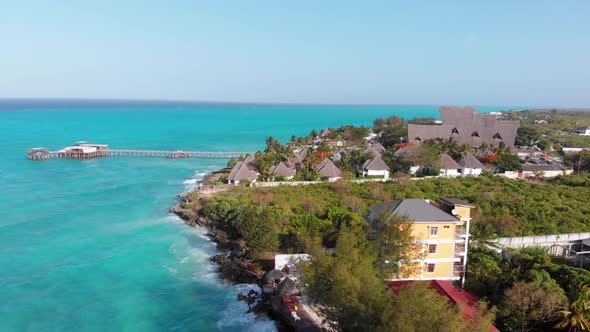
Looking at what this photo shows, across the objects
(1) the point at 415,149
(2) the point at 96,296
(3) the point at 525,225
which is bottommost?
(2) the point at 96,296

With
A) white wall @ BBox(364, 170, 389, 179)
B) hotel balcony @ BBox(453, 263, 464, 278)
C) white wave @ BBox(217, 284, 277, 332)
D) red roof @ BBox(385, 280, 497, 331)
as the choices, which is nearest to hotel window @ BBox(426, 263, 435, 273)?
red roof @ BBox(385, 280, 497, 331)

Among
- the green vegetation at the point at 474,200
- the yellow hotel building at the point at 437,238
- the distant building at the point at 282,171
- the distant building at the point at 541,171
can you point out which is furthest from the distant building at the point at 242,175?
the distant building at the point at 541,171

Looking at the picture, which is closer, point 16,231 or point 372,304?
A: point 372,304

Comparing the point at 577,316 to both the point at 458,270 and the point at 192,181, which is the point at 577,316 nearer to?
the point at 458,270

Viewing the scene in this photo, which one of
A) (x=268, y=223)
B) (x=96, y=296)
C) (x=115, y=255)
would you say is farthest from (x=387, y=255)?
(x=115, y=255)

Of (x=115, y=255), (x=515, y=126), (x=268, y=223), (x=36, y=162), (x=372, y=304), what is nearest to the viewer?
(x=372, y=304)

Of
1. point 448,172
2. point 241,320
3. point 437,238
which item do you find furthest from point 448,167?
point 241,320

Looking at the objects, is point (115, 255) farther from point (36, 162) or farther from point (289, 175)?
point (36, 162)
